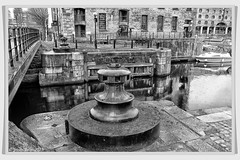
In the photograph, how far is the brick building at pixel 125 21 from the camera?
767 inches

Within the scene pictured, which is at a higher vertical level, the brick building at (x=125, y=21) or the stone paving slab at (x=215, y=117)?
the brick building at (x=125, y=21)

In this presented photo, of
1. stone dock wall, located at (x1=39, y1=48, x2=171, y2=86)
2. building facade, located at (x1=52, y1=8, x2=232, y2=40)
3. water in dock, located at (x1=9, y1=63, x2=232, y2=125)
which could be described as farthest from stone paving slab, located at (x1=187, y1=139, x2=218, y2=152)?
building facade, located at (x1=52, y1=8, x2=232, y2=40)

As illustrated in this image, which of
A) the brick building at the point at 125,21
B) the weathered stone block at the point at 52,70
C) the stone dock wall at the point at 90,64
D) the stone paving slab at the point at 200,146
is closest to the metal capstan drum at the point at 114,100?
the stone paving slab at the point at 200,146

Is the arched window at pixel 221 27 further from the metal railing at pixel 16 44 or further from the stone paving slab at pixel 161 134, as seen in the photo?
the stone paving slab at pixel 161 134

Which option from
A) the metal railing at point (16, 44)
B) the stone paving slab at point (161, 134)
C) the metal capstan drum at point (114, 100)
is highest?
the metal railing at point (16, 44)

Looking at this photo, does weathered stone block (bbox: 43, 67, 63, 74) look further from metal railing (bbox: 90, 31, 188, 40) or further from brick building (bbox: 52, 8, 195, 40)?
brick building (bbox: 52, 8, 195, 40)

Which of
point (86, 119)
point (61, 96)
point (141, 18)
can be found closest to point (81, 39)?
point (141, 18)

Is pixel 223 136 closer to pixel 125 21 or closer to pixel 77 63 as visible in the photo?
pixel 77 63

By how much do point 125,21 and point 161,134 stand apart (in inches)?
725

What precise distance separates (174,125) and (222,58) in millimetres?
18530

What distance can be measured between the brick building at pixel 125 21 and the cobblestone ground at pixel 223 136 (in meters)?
16.0

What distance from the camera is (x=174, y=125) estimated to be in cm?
506

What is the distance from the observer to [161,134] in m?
4.59

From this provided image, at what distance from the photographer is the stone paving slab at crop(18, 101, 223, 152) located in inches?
159
